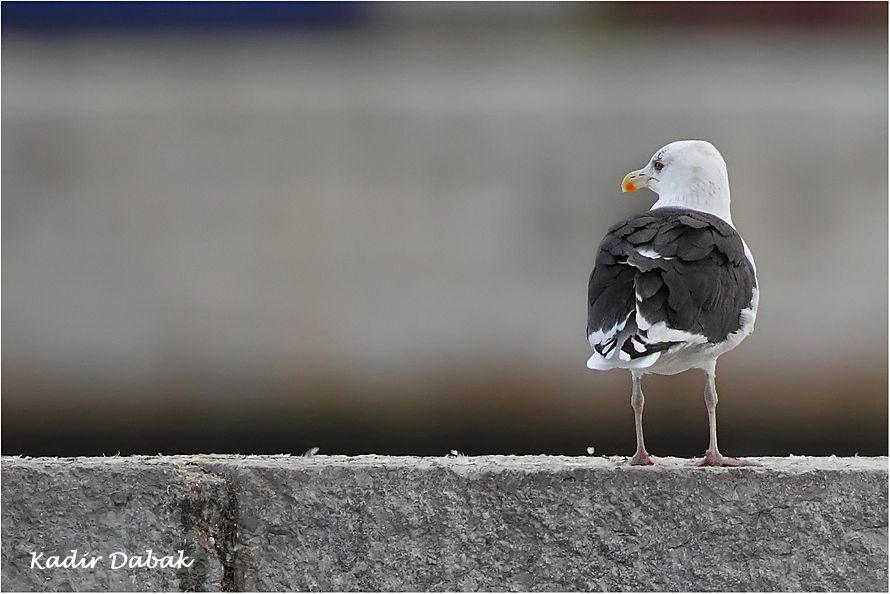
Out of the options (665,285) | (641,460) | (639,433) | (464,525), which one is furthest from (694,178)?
(464,525)

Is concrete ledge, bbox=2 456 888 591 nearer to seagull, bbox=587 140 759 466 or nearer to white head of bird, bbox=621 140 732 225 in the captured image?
seagull, bbox=587 140 759 466

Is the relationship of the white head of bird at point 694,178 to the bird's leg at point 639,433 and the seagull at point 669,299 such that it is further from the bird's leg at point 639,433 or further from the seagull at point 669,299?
the bird's leg at point 639,433

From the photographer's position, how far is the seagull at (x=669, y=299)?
4277 mm

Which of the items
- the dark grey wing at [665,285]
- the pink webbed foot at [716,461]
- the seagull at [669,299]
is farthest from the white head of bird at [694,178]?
the pink webbed foot at [716,461]

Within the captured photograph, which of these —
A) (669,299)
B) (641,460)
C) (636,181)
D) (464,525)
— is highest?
(636,181)

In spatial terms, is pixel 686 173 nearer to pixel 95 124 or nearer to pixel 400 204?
pixel 400 204

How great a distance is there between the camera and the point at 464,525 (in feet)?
13.4

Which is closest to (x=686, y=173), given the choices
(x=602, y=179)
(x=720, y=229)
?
(x=720, y=229)

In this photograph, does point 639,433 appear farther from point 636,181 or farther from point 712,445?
point 636,181

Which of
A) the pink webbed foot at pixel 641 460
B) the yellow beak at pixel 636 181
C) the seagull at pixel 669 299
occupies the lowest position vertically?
the pink webbed foot at pixel 641 460

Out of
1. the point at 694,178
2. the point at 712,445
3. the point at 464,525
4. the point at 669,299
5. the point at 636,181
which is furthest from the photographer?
the point at 636,181

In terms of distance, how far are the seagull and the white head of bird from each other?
266mm

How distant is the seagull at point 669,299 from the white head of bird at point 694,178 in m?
0.27

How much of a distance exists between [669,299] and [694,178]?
884 millimetres
